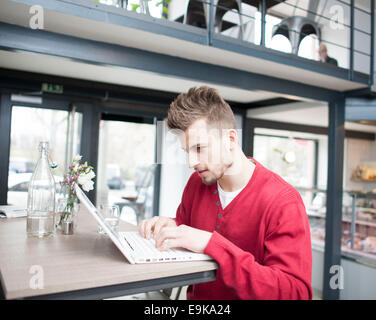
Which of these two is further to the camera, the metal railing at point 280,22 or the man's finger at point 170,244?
the metal railing at point 280,22

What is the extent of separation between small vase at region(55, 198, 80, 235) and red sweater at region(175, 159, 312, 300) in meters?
0.47

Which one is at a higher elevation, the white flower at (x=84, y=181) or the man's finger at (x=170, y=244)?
the white flower at (x=84, y=181)

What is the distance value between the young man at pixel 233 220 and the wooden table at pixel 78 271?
0.25 feet

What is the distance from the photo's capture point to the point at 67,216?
4.10 feet

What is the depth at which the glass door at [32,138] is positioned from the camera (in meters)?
3.49

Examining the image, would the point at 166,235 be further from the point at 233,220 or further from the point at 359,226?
the point at 359,226

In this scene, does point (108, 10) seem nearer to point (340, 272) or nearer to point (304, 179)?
point (340, 272)

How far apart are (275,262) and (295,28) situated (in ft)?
9.72

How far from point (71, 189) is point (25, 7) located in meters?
1.12

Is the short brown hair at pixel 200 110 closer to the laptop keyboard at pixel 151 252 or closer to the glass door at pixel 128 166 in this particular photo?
the laptop keyboard at pixel 151 252

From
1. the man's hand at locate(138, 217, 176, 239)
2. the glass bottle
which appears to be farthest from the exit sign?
the man's hand at locate(138, 217, 176, 239)

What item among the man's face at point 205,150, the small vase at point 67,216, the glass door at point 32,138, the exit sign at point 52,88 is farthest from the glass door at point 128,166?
the man's face at point 205,150

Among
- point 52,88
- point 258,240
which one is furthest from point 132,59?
point 258,240
